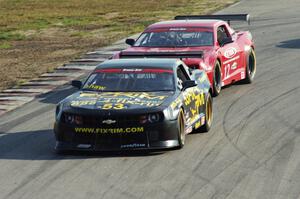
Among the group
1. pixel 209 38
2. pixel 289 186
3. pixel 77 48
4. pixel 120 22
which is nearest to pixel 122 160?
pixel 289 186

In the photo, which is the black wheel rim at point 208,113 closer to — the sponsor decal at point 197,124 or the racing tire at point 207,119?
the racing tire at point 207,119

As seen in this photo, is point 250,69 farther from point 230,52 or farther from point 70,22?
point 70,22

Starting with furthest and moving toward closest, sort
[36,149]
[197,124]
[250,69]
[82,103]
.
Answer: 1. [250,69]
2. [197,124]
3. [36,149]
4. [82,103]

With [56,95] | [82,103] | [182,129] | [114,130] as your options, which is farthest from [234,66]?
[114,130]

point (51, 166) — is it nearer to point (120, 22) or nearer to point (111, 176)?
point (111, 176)

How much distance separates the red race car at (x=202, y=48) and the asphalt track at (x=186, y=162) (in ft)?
2.60

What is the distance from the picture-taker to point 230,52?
1938cm

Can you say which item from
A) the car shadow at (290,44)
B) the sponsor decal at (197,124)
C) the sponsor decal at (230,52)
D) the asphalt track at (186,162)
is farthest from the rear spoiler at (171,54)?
the car shadow at (290,44)

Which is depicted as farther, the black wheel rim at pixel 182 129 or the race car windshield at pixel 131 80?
the race car windshield at pixel 131 80

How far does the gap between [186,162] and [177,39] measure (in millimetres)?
6800

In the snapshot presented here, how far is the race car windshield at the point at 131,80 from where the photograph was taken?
13.9 metres

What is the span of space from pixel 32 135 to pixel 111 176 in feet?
11.3

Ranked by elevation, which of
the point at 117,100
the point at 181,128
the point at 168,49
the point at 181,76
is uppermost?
the point at 117,100

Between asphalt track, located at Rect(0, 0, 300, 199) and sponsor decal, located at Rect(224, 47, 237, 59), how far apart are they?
117cm
